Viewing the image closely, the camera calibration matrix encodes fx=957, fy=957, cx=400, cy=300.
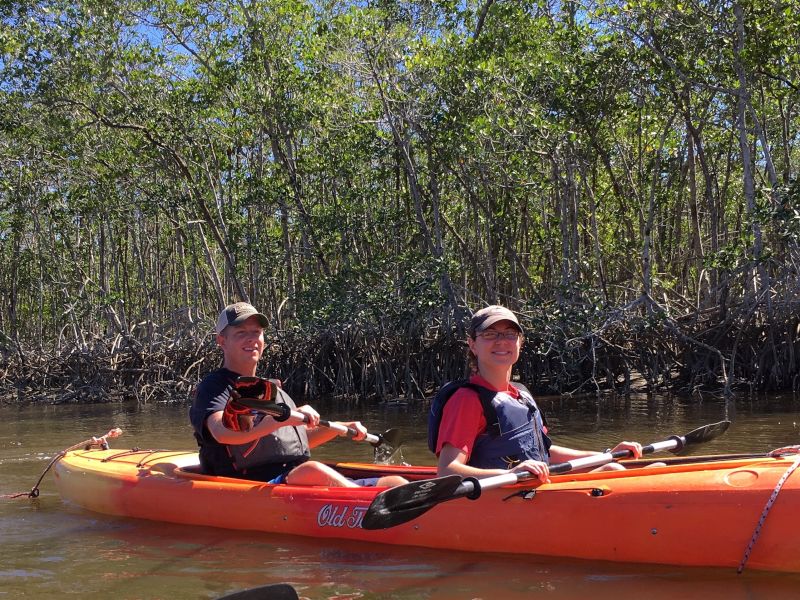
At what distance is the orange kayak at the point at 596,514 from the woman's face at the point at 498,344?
51 cm

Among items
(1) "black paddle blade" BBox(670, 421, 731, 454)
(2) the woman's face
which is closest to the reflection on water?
(2) the woman's face

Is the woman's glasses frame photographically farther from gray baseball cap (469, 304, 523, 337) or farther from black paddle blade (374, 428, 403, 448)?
black paddle blade (374, 428, 403, 448)

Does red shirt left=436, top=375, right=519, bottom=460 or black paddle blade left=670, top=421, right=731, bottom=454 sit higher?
red shirt left=436, top=375, right=519, bottom=460

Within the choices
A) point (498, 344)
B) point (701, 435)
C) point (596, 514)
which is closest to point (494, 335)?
point (498, 344)

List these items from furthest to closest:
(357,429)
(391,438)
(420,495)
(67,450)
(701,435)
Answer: (67,450)
(391,438)
(357,429)
(701,435)
(420,495)

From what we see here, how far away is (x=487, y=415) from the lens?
3715 mm

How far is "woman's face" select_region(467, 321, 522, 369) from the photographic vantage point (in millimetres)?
3688

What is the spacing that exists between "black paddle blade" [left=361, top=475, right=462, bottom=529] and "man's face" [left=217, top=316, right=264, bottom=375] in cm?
108

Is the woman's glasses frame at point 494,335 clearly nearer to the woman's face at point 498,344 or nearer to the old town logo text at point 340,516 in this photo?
the woman's face at point 498,344

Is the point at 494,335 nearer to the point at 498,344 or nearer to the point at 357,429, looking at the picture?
the point at 498,344

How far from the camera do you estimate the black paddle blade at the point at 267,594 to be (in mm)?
2973

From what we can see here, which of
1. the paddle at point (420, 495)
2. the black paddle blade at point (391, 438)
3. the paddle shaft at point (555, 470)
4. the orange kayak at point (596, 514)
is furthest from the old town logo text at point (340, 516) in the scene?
the black paddle blade at point (391, 438)

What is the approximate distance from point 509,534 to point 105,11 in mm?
10800

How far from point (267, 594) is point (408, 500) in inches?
28.9
